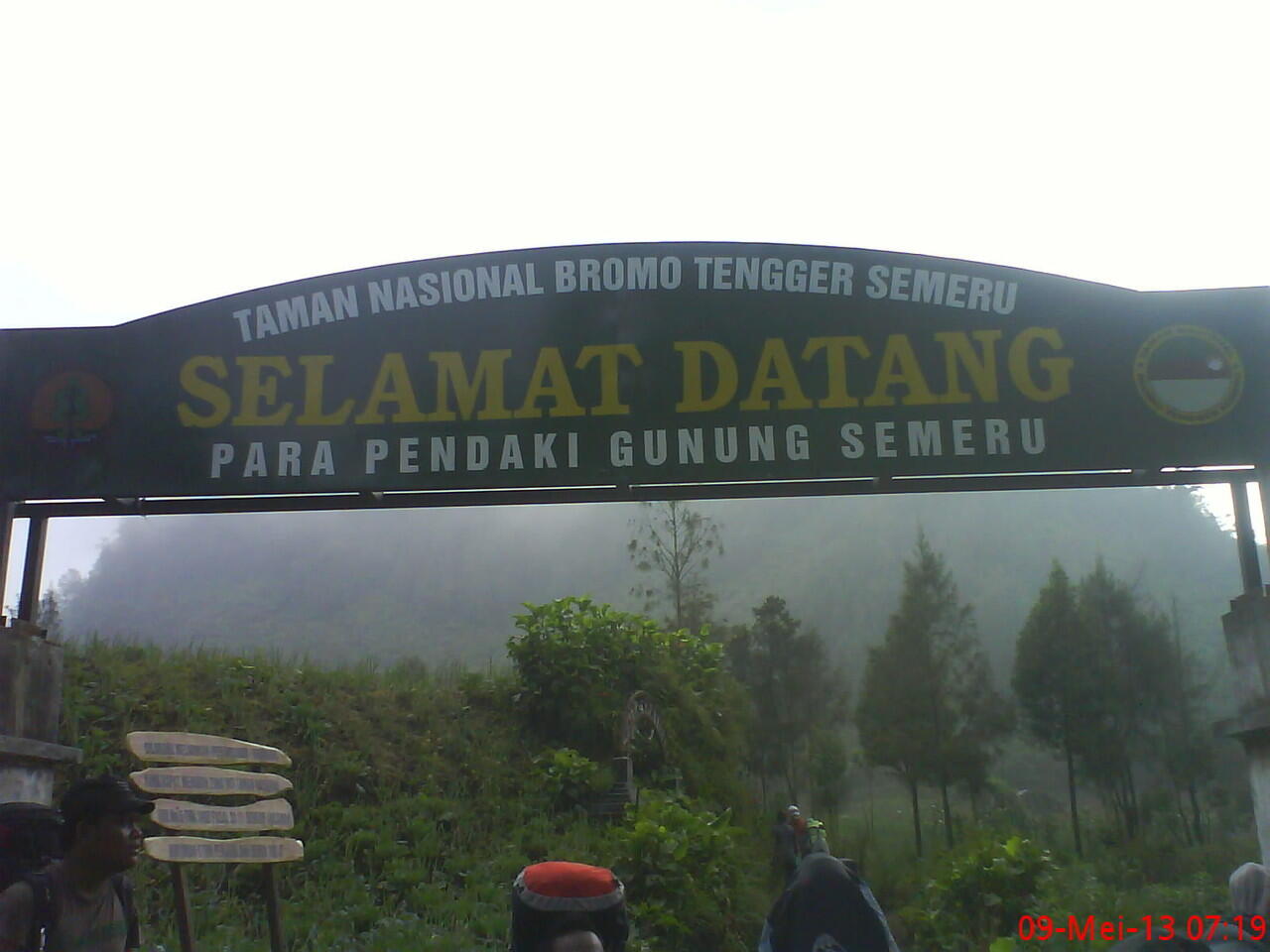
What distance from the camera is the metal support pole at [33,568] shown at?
649 cm

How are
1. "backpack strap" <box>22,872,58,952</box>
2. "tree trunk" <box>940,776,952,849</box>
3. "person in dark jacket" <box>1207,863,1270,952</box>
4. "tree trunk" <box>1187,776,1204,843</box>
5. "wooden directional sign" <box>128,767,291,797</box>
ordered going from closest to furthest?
"backpack strap" <box>22,872,58,952</box>, "person in dark jacket" <box>1207,863,1270,952</box>, "wooden directional sign" <box>128,767,291,797</box>, "tree trunk" <box>1187,776,1204,843</box>, "tree trunk" <box>940,776,952,849</box>

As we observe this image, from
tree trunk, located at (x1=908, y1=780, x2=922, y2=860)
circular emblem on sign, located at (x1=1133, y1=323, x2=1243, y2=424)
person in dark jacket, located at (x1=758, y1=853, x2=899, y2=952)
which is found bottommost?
tree trunk, located at (x1=908, y1=780, x2=922, y2=860)

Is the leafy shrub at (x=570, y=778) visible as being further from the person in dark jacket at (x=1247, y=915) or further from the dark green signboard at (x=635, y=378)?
the person in dark jacket at (x=1247, y=915)

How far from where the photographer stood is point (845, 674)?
33.7m

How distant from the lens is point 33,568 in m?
6.68

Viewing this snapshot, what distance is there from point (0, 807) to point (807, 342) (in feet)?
16.5

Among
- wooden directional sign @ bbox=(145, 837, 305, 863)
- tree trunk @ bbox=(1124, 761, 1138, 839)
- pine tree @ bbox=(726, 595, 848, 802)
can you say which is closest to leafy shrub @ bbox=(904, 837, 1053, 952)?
wooden directional sign @ bbox=(145, 837, 305, 863)

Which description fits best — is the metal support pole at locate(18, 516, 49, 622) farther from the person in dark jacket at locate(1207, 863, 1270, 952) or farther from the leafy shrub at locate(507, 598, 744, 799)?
the leafy shrub at locate(507, 598, 744, 799)

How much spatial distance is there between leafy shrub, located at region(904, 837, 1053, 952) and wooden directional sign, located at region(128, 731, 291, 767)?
887 centimetres

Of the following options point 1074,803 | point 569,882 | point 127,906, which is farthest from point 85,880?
point 1074,803

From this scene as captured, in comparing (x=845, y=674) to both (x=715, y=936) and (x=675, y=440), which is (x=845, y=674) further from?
(x=675, y=440)

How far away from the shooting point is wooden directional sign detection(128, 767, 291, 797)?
17.4 feet

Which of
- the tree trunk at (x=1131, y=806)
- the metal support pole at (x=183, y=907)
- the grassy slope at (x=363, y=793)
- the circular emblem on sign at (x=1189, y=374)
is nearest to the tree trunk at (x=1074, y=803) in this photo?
the tree trunk at (x=1131, y=806)

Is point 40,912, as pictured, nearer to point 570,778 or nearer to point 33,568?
point 33,568
